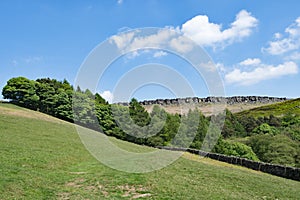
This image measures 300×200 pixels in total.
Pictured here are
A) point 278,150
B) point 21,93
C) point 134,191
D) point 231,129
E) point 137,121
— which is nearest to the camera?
point 134,191

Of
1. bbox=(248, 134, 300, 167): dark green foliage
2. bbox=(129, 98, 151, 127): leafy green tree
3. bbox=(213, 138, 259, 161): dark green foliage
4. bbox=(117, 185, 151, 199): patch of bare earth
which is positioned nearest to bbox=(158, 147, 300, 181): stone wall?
bbox=(117, 185, 151, 199): patch of bare earth

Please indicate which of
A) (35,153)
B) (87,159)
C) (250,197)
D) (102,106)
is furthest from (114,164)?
(102,106)

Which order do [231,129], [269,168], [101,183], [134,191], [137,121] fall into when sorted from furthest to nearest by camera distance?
1. [231,129]
2. [137,121]
3. [269,168]
4. [101,183]
5. [134,191]

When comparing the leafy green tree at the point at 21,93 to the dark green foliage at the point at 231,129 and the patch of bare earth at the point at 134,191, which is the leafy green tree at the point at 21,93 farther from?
the dark green foliage at the point at 231,129

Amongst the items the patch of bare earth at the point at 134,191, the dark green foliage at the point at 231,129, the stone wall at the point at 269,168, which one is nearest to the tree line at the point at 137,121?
the stone wall at the point at 269,168

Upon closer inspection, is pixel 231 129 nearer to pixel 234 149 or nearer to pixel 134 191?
pixel 234 149

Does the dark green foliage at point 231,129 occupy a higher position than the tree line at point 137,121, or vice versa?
the dark green foliage at point 231,129

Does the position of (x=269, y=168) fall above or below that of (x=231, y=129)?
below

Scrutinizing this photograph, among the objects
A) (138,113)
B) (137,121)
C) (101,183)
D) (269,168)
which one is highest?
(138,113)

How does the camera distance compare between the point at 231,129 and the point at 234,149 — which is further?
the point at 231,129

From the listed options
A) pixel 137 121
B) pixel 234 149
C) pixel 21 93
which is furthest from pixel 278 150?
pixel 21 93

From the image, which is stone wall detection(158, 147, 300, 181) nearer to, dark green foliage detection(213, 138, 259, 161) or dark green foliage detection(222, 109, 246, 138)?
dark green foliage detection(213, 138, 259, 161)

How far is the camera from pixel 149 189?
1622cm

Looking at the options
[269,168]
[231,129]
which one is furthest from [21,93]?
[231,129]
